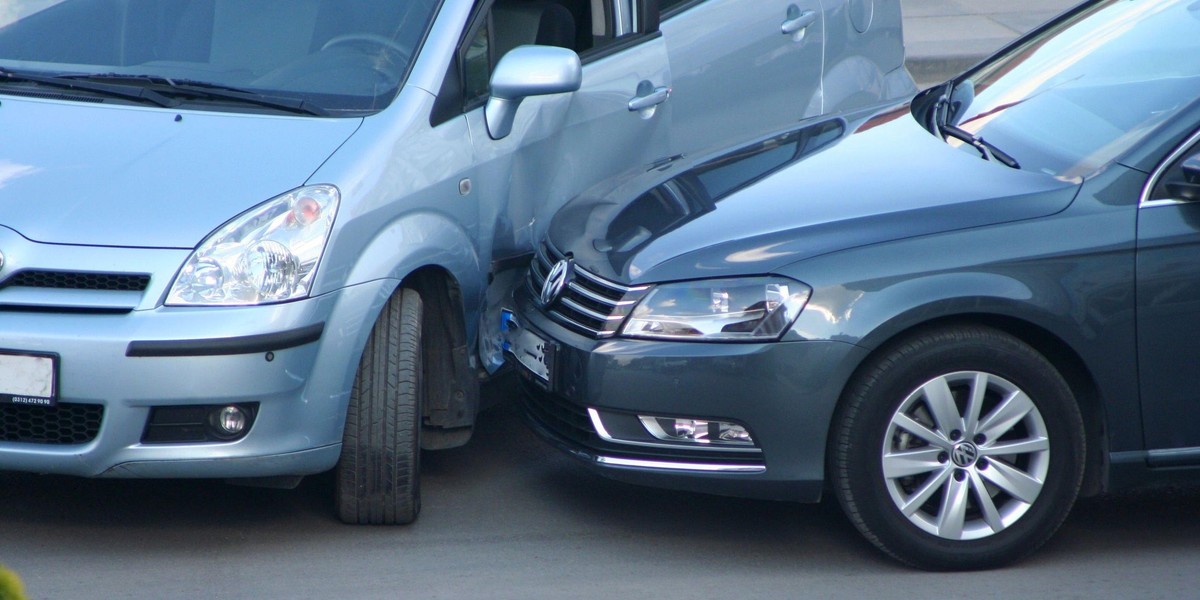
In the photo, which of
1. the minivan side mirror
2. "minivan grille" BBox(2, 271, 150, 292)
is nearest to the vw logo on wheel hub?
the minivan side mirror

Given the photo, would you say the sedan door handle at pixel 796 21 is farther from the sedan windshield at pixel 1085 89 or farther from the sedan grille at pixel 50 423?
the sedan grille at pixel 50 423

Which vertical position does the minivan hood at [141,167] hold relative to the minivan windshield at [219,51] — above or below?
below

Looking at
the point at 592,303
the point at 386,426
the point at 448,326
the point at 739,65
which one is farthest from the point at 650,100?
the point at 386,426

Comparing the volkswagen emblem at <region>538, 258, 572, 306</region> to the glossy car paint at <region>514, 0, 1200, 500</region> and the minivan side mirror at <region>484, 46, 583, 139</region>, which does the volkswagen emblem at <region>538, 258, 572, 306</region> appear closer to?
the glossy car paint at <region>514, 0, 1200, 500</region>

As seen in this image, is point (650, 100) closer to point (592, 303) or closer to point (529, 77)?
point (529, 77)

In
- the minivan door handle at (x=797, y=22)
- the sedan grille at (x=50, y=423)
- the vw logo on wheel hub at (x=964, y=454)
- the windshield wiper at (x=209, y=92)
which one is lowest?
the vw logo on wheel hub at (x=964, y=454)

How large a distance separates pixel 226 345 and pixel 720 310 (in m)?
1.22

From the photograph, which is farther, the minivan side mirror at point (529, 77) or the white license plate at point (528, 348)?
the minivan side mirror at point (529, 77)

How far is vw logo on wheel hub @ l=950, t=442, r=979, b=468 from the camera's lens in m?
3.52

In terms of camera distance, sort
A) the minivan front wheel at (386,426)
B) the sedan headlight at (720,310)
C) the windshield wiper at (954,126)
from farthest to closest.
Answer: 1. the windshield wiper at (954,126)
2. the minivan front wheel at (386,426)
3. the sedan headlight at (720,310)

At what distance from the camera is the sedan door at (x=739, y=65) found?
516 cm

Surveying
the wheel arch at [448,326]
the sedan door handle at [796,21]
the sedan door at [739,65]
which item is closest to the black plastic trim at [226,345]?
the wheel arch at [448,326]

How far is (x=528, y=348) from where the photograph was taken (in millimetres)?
3955

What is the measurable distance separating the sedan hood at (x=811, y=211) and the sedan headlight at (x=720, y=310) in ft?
0.14
